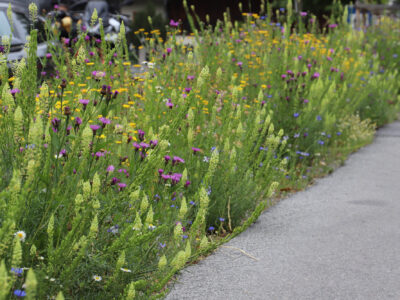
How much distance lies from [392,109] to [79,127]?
7.38m

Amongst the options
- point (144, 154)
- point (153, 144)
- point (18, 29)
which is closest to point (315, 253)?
point (144, 154)

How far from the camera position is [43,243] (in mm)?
2590

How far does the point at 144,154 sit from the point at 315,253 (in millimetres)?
1458

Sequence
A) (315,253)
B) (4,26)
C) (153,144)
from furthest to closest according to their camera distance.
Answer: (4,26) → (315,253) → (153,144)

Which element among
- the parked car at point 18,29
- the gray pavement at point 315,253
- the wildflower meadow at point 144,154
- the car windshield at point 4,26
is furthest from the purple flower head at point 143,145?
the car windshield at point 4,26

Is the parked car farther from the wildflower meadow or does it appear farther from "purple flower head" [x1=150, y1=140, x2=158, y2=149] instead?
"purple flower head" [x1=150, y1=140, x2=158, y2=149]

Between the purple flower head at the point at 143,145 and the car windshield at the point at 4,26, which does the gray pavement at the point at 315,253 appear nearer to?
the purple flower head at the point at 143,145

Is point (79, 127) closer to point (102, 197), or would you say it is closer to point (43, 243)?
point (102, 197)

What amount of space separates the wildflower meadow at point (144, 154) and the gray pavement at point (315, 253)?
18 centimetres

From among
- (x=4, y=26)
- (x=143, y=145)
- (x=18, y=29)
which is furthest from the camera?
(x=18, y=29)

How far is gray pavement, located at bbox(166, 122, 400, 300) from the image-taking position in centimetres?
318

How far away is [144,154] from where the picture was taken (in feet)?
9.74

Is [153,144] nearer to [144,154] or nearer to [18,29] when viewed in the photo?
[144,154]

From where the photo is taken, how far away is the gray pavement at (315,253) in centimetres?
318
